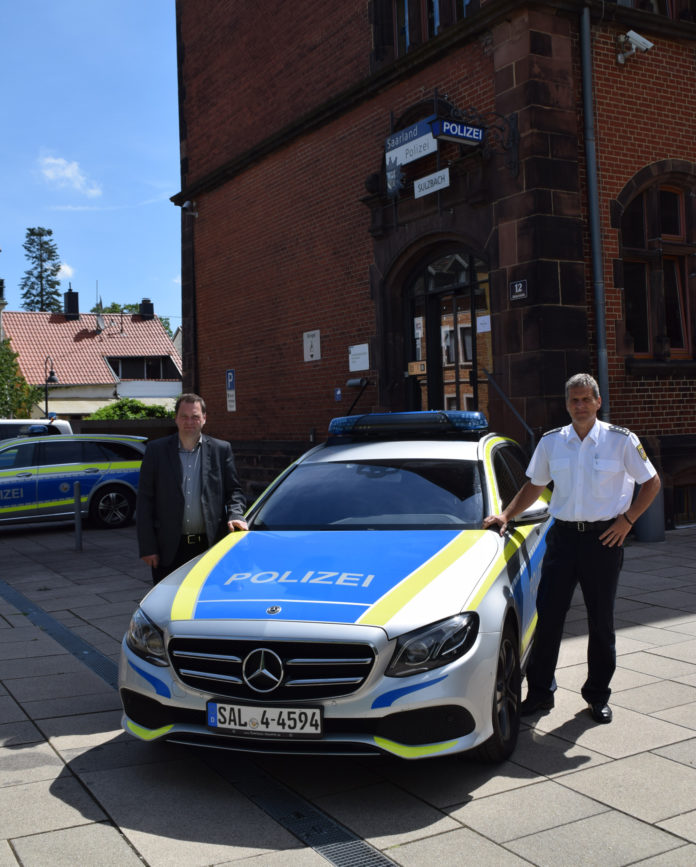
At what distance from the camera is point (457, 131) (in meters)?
11.2

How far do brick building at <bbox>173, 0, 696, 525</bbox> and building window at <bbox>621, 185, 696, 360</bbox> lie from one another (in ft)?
0.10

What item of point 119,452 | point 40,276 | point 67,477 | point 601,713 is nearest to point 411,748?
point 601,713

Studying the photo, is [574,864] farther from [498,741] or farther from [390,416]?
[390,416]

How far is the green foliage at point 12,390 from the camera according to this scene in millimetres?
47188

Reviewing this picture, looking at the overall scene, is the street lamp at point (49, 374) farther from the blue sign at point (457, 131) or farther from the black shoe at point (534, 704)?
the black shoe at point (534, 704)

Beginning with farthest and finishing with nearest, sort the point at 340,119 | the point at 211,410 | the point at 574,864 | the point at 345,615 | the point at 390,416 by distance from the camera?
the point at 211,410
the point at 340,119
the point at 390,416
the point at 345,615
the point at 574,864

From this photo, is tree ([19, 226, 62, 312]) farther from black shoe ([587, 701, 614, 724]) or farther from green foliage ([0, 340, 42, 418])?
black shoe ([587, 701, 614, 724])

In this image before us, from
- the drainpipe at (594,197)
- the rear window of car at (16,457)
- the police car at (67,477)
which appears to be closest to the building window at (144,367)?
the police car at (67,477)

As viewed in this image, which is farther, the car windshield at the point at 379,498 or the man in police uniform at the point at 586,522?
the car windshield at the point at 379,498

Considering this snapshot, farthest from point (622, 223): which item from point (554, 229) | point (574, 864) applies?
point (574, 864)

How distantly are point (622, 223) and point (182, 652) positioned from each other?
32.5 feet

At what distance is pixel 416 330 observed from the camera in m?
13.6

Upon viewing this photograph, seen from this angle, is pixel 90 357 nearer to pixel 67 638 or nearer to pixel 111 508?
pixel 111 508

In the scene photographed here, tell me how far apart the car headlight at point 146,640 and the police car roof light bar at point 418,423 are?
211cm
